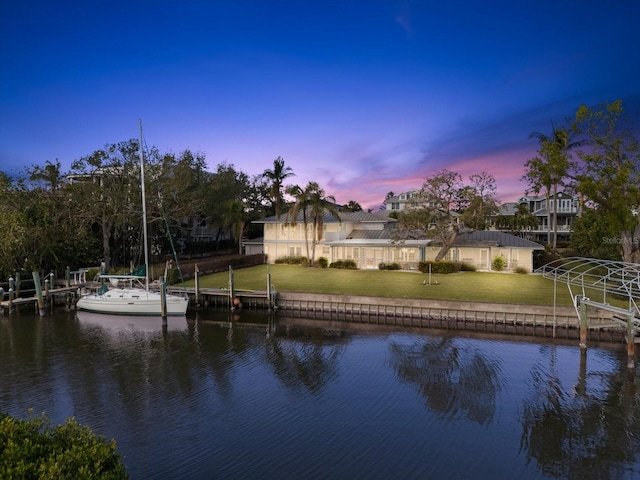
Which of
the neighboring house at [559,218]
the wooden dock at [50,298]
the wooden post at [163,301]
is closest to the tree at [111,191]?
the wooden dock at [50,298]

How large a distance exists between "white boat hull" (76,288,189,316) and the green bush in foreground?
24.2 meters

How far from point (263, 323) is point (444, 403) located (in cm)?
1638

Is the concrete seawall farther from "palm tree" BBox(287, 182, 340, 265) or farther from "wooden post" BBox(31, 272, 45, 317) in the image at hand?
"wooden post" BBox(31, 272, 45, 317)

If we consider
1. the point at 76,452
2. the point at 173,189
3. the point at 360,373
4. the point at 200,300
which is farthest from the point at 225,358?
the point at 173,189

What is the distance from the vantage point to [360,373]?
816 inches

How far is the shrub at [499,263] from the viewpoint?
A: 43656 mm

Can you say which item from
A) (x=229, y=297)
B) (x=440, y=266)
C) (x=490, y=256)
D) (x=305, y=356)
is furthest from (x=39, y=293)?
(x=490, y=256)

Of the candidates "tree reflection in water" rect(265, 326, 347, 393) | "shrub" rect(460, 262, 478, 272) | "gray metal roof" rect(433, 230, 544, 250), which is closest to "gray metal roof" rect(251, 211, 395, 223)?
"gray metal roof" rect(433, 230, 544, 250)

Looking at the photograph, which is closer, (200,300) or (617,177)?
(617,177)

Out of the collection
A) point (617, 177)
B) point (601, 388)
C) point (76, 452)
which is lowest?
point (601, 388)

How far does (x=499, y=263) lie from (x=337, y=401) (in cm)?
3187

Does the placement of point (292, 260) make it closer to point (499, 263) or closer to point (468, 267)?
point (468, 267)

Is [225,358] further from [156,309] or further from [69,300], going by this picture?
[69,300]

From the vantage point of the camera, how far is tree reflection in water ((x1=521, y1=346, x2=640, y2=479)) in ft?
42.2
